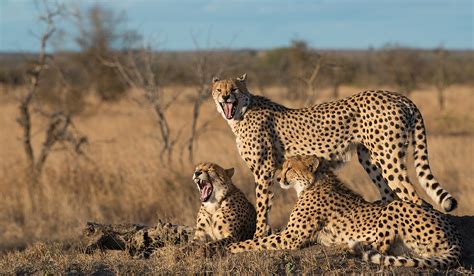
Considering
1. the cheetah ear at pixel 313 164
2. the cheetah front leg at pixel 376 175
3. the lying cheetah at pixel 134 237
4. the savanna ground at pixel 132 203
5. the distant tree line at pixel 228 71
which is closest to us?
the savanna ground at pixel 132 203

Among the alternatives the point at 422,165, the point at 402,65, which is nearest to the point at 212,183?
the point at 422,165

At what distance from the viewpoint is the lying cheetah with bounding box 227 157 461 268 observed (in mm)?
4359

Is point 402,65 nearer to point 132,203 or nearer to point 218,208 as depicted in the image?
point 132,203

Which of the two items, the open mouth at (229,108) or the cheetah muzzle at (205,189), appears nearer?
the cheetah muzzle at (205,189)

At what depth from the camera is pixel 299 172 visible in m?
4.94

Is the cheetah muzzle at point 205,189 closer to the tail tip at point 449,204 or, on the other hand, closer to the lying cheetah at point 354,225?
the lying cheetah at point 354,225

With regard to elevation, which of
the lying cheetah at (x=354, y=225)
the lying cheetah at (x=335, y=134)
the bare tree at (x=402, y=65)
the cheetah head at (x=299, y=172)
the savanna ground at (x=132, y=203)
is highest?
the bare tree at (x=402, y=65)

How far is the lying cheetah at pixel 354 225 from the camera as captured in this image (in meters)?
4.36

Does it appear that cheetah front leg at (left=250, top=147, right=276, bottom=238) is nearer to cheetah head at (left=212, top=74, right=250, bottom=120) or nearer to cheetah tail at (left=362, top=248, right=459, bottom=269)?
cheetah head at (left=212, top=74, right=250, bottom=120)

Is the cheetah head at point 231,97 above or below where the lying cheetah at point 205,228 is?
above

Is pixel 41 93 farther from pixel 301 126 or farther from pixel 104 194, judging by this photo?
pixel 301 126

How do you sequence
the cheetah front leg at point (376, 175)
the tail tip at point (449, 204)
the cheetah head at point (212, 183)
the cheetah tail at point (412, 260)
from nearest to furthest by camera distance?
the cheetah tail at point (412, 260) → the tail tip at point (449, 204) → the cheetah head at point (212, 183) → the cheetah front leg at point (376, 175)

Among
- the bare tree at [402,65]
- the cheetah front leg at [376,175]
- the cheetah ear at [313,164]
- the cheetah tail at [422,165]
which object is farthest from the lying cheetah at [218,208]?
the bare tree at [402,65]

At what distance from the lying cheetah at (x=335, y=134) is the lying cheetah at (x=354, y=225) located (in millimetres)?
279
